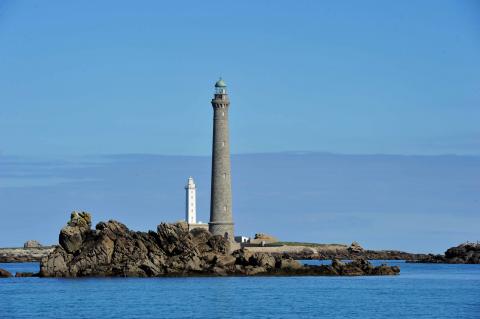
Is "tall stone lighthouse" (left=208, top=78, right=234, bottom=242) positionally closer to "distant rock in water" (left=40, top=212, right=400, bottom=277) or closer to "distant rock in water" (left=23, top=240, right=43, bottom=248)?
"distant rock in water" (left=40, top=212, right=400, bottom=277)

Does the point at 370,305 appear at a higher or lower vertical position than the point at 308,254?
lower

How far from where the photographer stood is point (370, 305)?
4925 cm

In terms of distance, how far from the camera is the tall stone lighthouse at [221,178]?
8012 centimetres

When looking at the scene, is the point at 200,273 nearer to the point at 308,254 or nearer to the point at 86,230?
the point at 86,230

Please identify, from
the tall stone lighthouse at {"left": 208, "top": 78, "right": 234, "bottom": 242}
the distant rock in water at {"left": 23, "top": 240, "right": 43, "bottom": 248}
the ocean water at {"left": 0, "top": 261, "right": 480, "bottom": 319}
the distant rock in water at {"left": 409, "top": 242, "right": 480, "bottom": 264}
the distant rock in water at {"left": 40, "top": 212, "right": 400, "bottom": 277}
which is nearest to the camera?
the ocean water at {"left": 0, "top": 261, "right": 480, "bottom": 319}

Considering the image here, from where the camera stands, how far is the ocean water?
150 ft

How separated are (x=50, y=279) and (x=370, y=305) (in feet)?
77.2

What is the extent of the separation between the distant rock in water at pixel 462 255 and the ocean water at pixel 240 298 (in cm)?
3691

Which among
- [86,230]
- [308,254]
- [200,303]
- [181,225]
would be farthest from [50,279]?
[308,254]

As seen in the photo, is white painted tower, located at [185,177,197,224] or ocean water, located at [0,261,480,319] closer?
ocean water, located at [0,261,480,319]

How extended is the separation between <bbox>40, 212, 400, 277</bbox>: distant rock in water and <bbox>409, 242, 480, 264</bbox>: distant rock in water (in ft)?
142

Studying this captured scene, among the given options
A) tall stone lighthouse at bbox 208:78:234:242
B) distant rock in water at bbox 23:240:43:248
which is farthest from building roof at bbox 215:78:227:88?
distant rock in water at bbox 23:240:43:248

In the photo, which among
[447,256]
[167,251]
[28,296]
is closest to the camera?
[28,296]

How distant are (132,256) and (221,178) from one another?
1805 centimetres
